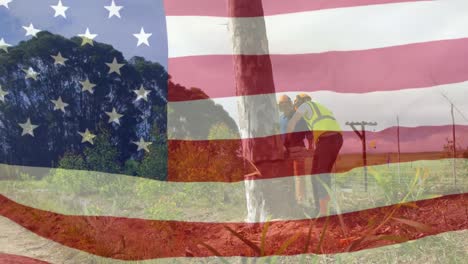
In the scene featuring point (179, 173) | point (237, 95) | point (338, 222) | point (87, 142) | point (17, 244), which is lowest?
point (17, 244)

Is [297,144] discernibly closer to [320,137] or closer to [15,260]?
[320,137]

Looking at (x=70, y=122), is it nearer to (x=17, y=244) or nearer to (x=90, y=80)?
(x=90, y=80)

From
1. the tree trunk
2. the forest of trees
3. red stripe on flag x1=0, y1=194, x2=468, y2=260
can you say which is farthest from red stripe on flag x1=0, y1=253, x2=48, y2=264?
the tree trunk

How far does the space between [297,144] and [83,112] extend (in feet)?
8.52

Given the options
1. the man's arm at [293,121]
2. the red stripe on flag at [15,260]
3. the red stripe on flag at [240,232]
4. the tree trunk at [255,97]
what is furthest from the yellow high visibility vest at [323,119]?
the red stripe on flag at [15,260]

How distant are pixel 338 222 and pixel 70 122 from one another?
324cm

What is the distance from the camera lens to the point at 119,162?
5.85 metres

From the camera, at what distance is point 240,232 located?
466 cm

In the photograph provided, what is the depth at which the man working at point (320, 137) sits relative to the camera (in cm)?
430

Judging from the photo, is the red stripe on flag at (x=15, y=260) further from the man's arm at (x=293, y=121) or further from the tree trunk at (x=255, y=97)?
the man's arm at (x=293, y=121)

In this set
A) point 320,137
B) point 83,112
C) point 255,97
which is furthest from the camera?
point 83,112

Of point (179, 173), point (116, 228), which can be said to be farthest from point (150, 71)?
point (116, 228)

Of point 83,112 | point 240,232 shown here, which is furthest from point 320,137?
point 83,112

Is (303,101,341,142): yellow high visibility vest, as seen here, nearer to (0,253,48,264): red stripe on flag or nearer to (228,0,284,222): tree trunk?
(228,0,284,222): tree trunk
